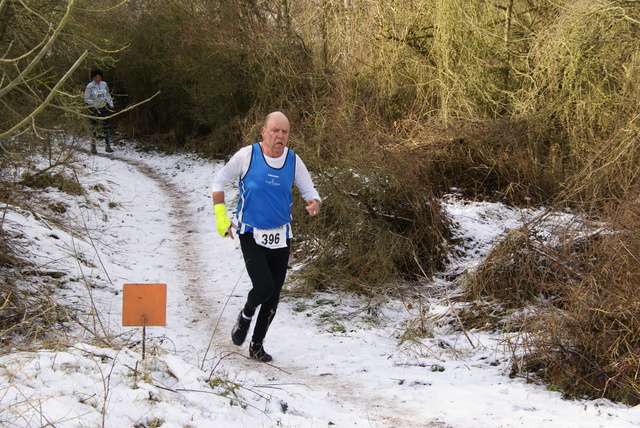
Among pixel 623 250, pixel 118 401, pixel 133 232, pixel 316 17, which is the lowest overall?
pixel 133 232

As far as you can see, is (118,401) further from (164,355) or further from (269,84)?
(269,84)

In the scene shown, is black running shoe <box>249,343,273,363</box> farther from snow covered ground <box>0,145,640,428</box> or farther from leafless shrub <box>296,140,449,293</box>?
leafless shrub <box>296,140,449,293</box>

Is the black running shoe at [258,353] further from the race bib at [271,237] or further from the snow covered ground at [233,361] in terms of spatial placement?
the race bib at [271,237]

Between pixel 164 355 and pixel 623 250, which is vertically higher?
pixel 623 250

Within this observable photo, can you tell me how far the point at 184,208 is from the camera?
11758 mm

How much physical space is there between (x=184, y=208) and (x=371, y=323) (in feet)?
21.4

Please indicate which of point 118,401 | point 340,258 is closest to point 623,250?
point 340,258

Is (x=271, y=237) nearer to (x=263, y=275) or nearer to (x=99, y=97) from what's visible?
(x=263, y=275)

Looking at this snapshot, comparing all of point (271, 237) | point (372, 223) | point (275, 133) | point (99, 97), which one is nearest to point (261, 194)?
point (271, 237)

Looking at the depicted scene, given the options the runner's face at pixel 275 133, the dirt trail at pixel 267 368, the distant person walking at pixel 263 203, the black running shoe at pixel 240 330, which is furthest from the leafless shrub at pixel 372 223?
the runner's face at pixel 275 133

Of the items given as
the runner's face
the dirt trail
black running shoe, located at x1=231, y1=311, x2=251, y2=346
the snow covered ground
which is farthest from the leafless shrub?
the runner's face

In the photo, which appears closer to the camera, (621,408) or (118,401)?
(118,401)

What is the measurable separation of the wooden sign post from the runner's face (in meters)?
1.48

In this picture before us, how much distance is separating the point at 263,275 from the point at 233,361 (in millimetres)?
840
